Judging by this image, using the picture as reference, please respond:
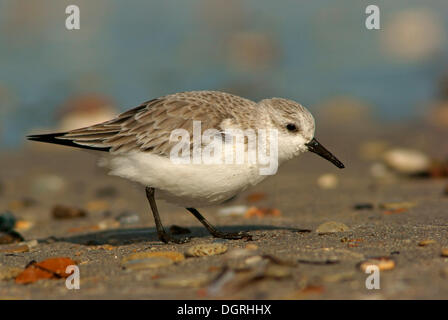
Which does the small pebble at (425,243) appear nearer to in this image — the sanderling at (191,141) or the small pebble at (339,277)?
the small pebble at (339,277)

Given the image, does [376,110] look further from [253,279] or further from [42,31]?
[253,279]

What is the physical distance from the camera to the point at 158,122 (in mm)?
4961

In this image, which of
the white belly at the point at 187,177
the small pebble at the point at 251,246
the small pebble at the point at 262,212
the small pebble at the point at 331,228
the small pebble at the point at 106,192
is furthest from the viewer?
the small pebble at the point at 106,192

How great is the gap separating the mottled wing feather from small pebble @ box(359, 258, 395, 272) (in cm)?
159

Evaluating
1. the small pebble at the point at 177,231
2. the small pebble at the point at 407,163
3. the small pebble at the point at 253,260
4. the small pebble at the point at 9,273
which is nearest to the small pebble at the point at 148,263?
the small pebble at the point at 253,260

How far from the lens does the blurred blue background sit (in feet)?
47.4

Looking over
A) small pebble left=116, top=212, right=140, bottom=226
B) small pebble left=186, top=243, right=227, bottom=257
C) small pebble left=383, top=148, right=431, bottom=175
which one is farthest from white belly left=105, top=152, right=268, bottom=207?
small pebble left=383, top=148, right=431, bottom=175

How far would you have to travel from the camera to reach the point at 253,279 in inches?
137

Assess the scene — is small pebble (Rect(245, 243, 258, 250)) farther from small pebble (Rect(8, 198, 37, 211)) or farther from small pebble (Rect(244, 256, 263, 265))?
small pebble (Rect(8, 198, 37, 211))

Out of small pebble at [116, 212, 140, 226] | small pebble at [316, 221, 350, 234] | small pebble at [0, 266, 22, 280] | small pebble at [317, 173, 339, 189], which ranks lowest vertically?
small pebble at [116, 212, 140, 226]

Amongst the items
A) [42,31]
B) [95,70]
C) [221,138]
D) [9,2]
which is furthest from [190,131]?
[9,2]

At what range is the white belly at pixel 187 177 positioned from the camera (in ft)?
15.1

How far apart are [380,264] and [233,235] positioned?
168 centimetres
